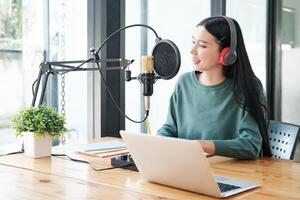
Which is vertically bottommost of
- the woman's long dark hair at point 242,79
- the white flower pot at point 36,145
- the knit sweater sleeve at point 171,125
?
the white flower pot at point 36,145

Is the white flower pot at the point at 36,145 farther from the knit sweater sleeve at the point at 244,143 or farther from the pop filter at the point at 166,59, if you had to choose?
the knit sweater sleeve at the point at 244,143

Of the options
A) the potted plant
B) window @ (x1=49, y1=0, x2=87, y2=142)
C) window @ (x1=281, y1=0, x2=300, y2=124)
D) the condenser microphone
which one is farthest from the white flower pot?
window @ (x1=281, y1=0, x2=300, y2=124)

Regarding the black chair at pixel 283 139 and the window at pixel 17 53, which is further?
the window at pixel 17 53

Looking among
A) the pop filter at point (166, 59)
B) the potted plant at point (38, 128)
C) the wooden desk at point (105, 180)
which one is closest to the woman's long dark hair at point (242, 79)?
the wooden desk at point (105, 180)

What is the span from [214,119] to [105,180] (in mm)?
630

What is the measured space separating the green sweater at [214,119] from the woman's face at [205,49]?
0.11m

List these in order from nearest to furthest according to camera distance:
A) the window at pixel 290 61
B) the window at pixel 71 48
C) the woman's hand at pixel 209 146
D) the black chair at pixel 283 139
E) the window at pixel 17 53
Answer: the woman's hand at pixel 209 146
the black chair at pixel 283 139
the window at pixel 17 53
the window at pixel 71 48
the window at pixel 290 61

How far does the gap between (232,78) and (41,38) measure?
129 cm

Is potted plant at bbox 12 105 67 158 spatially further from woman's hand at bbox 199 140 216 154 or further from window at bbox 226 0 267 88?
window at bbox 226 0 267 88

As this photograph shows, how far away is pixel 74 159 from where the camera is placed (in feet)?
5.41

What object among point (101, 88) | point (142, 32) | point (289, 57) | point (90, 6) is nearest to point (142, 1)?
point (142, 32)

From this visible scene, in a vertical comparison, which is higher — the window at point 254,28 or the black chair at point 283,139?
the window at point 254,28

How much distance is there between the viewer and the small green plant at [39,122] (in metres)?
1.68

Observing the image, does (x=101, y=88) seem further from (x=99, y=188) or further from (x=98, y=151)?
(x=99, y=188)
